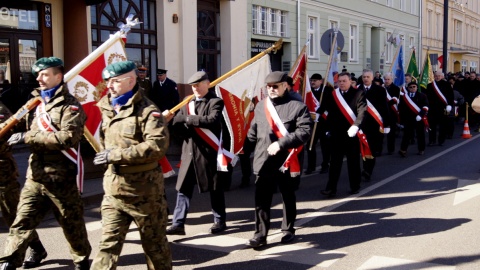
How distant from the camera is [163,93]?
11.5 m

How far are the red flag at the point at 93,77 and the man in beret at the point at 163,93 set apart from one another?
525cm

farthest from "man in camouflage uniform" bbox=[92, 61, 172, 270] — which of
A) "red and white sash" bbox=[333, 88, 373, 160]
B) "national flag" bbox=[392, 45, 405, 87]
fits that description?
"national flag" bbox=[392, 45, 405, 87]

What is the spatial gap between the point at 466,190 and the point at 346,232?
3.15 metres

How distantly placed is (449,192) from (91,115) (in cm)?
535

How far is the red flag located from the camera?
19.2ft

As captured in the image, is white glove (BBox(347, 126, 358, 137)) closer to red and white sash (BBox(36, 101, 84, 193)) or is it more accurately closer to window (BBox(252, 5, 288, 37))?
red and white sash (BBox(36, 101, 84, 193))

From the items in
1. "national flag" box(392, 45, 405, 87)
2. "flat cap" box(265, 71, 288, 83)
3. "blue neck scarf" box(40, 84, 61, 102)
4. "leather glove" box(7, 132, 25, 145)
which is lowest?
"leather glove" box(7, 132, 25, 145)

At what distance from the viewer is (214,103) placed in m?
6.29

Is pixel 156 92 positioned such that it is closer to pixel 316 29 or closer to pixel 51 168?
pixel 51 168

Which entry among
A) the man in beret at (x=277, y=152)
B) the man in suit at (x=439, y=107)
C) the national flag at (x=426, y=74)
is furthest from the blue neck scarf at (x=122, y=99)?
the national flag at (x=426, y=74)

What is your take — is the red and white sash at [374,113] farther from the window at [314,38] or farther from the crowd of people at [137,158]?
the window at [314,38]

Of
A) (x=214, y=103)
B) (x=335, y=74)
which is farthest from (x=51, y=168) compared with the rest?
(x=335, y=74)

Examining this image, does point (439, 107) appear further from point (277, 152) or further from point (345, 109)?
point (277, 152)

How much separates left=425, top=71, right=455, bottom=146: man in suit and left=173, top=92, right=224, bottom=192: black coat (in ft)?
32.4
